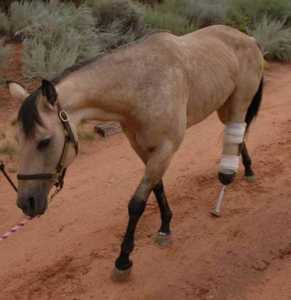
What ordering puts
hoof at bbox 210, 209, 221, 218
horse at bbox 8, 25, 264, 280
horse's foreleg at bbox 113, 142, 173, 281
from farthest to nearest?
1. hoof at bbox 210, 209, 221, 218
2. horse's foreleg at bbox 113, 142, 173, 281
3. horse at bbox 8, 25, 264, 280

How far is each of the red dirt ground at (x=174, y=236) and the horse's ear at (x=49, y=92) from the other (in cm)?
154

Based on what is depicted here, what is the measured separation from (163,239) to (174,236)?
157 millimetres

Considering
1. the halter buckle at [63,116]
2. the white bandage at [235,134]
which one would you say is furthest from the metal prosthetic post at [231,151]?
the halter buckle at [63,116]

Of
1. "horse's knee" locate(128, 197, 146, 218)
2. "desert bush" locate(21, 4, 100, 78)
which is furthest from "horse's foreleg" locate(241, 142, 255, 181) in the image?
"desert bush" locate(21, 4, 100, 78)

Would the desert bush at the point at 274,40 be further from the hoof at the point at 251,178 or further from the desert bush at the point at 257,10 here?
the hoof at the point at 251,178

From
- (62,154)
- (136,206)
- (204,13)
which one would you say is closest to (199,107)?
(136,206)

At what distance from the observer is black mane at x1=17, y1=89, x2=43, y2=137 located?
2.83m

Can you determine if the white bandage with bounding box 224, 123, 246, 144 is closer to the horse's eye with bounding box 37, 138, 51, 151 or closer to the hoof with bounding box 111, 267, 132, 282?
the hoof with bounding box 111, 267, 132, 282

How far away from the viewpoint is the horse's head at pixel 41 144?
9.35 feet

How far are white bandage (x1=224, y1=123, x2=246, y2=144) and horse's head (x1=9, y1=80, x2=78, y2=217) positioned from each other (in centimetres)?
182

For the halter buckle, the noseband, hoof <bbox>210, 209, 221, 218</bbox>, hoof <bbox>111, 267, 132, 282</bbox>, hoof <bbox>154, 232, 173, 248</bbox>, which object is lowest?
hoof <bbox>210, 209, 221, 218</bbox>

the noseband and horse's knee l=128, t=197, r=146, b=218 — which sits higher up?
the noseband

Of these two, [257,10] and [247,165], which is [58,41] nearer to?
[247,165]

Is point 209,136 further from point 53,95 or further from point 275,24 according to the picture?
point 275,24
